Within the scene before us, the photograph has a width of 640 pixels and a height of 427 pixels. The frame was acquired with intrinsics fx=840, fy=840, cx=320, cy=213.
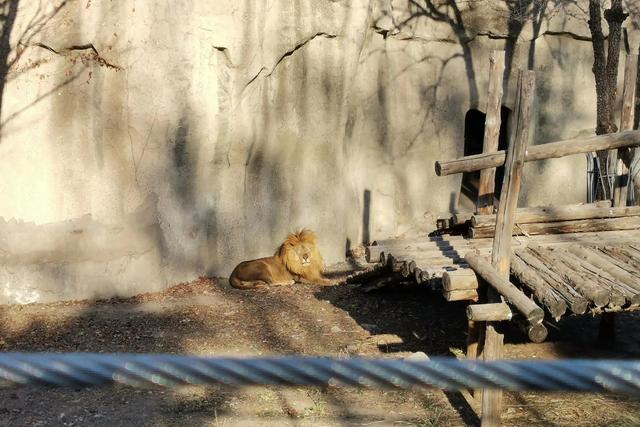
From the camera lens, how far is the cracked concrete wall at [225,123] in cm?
823

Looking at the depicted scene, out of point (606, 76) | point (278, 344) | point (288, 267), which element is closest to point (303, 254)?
point (288, 267)

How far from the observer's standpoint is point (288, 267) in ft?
32.0

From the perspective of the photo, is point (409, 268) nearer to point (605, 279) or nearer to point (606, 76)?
point (605, 279)

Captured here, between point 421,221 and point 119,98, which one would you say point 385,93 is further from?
point 119,98

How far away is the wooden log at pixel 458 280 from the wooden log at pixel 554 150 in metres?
0.74

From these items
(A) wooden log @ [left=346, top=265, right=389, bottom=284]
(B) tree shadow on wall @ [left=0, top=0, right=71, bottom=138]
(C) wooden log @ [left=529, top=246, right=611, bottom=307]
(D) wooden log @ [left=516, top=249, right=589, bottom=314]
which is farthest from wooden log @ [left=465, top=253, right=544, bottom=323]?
(B) tree shadow on wall @ [left=0, top=0, right=71, bottom=138]

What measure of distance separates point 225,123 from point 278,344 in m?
2.78

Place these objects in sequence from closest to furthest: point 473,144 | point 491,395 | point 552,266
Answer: point 491,395, point 552,266, point 473,144

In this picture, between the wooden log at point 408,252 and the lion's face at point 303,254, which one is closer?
the wooden log at point 408,252

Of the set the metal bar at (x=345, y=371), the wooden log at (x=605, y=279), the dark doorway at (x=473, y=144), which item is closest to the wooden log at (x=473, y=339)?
the wooden log at (x=605, y=279)

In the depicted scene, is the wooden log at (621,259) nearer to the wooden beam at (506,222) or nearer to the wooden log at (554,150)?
the wooden log at (554,150)

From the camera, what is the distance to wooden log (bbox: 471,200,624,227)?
22.7 ft

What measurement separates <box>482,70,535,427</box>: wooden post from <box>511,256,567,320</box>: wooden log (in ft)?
0.59

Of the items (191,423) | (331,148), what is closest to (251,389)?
(191,423)
